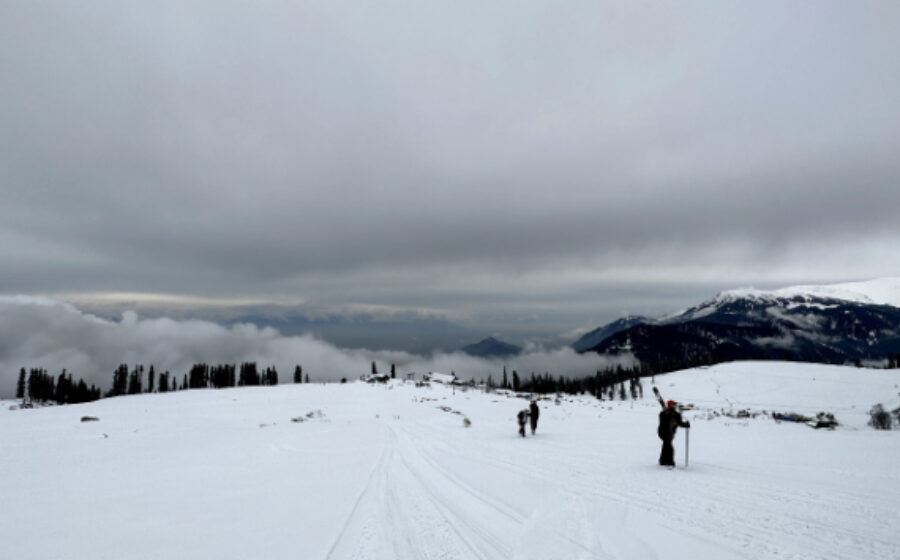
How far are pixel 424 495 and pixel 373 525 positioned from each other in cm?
233

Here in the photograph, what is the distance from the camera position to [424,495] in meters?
9.48

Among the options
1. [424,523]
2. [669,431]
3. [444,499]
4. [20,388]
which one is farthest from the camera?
[20,388]

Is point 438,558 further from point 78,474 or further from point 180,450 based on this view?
point 180,450


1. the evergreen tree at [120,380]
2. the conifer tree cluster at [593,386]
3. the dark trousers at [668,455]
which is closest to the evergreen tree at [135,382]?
the evergreen tree at [120,380]

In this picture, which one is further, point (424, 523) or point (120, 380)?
point (120, 380)

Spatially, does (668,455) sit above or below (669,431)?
below

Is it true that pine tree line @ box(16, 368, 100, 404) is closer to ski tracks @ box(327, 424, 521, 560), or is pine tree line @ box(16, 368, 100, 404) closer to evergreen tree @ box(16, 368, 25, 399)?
evergreen tree @ box(16, 368, 25, 399)

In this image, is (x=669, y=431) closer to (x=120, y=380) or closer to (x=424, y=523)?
(x=424, y=523)

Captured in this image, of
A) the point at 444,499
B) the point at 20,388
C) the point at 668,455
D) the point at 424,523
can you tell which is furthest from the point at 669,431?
the point at 20,388

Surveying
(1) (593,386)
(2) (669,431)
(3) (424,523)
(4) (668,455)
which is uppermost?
(2) (669,431)

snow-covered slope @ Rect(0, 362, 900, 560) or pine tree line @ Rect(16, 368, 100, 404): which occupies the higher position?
snow-covered slope @ Rect(0, 362, 900, 560)

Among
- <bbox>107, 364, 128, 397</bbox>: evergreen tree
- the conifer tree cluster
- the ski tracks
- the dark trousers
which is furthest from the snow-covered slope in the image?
<bbox>107, 364, 128, 397</bbox>: evergreen tree

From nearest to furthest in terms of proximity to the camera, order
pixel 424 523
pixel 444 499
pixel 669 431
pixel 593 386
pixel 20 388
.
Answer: pixel 424 523, pixel 444 499, pixel 669 431, pixel 20 388, pixel 593 386

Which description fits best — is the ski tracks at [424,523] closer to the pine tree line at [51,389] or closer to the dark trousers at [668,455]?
the dark trousers at [668,455]
